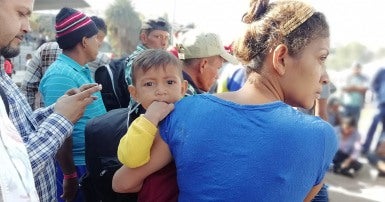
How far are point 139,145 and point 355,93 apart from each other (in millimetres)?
6555

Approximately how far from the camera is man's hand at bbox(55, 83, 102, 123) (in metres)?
1.65

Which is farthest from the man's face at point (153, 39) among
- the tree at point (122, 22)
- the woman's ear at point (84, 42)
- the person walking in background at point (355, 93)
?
the tree at point (122, 22)

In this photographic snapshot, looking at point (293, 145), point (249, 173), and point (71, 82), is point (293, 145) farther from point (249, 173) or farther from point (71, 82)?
point (71, 82)

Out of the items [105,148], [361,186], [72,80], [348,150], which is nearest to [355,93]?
[348,150]

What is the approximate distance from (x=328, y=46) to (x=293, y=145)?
0.35 m

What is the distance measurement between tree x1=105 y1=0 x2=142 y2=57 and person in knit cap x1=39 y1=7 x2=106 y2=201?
92.9 feet

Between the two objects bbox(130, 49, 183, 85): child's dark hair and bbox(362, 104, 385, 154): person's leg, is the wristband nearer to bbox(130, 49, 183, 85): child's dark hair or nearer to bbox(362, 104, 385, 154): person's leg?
bbox(130, 49, 183, 85): child's dark hair

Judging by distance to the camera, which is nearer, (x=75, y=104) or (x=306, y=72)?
(x=306, y=72)

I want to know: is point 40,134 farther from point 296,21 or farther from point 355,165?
point 355,165

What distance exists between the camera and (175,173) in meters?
1.31

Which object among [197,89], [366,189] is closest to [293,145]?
[197,89]

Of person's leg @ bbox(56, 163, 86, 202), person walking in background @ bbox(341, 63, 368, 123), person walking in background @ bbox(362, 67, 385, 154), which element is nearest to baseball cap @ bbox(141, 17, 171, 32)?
person's leg @ bbox(56, 163, 86, 202)

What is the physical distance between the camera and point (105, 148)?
64.1 inches

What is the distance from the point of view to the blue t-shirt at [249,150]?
43.6 inches
